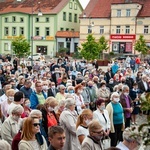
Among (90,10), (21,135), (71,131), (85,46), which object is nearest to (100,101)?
(71,131)

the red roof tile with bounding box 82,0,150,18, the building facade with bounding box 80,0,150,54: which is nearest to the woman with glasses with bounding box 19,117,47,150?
the building facade with bounding box 80,0,150,54

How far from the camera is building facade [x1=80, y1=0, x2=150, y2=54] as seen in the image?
5922 centimetres

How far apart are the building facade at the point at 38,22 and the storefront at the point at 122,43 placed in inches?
367

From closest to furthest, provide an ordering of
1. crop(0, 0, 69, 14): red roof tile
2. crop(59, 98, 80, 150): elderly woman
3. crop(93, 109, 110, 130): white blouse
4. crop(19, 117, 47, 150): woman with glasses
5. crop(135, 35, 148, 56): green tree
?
crop(19, 117, 47, 150): woman with glasses, crop(59, 98, 80, 150): elderly woman, crop(93, 109, 110, 130): white blouse, crop(135, 35, 148, 56): green tree, crop(0, 0, 69, 14): red roof tile

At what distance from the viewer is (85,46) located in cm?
4719

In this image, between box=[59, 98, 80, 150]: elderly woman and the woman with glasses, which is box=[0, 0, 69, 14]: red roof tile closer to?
box=[59, 98, 80, 150]: elderly woman

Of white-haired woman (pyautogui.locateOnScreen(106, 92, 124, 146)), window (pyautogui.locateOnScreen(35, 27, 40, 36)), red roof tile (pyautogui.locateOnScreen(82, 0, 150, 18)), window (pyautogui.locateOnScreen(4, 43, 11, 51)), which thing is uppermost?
red roof tile (pyautogui.locateOnScreen(82, 0, 150, 18))

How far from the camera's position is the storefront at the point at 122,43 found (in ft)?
197

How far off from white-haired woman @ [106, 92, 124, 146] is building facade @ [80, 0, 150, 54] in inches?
1922

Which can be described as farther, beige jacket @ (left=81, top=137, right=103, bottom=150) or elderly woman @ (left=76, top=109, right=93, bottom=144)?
elderly woman @ (left=76, top=109, right=93, bottom=144)

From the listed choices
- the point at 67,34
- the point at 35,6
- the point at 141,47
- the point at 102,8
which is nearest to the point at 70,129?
the point at 141,47

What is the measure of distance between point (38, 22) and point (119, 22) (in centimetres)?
1632

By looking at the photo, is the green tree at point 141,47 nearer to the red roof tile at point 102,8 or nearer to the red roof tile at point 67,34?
the red roof tile at point 102,8

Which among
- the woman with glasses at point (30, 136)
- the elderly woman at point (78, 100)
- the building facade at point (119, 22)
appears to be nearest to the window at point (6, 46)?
the building facade at point (119, 22)
